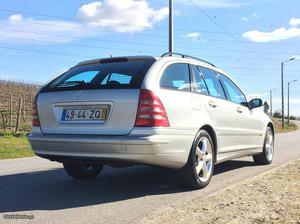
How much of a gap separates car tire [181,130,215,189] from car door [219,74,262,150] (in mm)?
1226

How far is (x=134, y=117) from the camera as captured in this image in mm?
5410

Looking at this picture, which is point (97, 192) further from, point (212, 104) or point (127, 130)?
point (212, 104)

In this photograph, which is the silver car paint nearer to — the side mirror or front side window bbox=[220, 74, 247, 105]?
front side window bbox=[220, 74, 247, 105]

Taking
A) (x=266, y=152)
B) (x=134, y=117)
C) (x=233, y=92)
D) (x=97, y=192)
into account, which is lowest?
(x=97, y=192)

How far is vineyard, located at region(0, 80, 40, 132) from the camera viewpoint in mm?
22181

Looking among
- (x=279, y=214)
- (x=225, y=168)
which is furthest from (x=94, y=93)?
(x=225, y=168)

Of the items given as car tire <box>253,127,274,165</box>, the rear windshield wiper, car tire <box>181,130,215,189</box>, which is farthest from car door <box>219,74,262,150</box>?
the rear windshield wiper

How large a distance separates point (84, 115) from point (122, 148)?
640 mm

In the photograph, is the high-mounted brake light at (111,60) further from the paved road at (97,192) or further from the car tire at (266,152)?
the car tire at (266,152)

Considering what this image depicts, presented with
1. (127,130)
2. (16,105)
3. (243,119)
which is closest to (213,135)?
(243,119)

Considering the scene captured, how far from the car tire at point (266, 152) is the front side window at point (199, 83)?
276 centimetres

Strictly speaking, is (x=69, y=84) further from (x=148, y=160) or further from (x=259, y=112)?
(x=259, y=112)

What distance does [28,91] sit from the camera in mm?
31203

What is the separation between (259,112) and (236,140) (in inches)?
59.0
